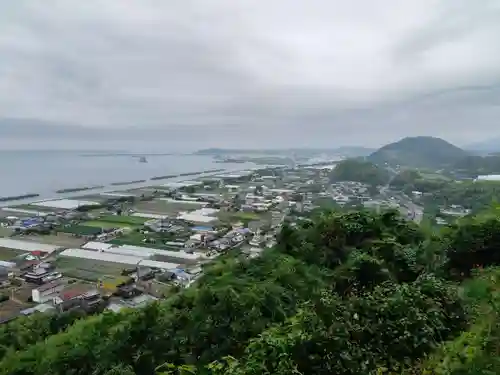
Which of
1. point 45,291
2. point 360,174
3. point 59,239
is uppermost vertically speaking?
point 360,174

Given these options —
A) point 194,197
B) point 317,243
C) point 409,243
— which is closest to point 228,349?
point 317,243

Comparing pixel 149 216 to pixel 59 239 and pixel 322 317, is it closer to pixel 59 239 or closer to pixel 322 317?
pixel 59 239

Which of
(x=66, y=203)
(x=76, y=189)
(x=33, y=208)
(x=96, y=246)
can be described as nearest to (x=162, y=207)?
(x=66, y=203)

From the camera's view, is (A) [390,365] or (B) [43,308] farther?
(B) [43,308]

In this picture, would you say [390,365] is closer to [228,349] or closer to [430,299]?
[430,299]

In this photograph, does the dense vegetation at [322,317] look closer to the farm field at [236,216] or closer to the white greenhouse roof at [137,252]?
the white greenhouse roof at [137,252]

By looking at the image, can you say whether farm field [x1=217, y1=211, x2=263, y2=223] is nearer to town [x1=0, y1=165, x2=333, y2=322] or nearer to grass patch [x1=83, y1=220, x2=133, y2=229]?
town [x1=0, y1=165, x2=333, y2=322]
